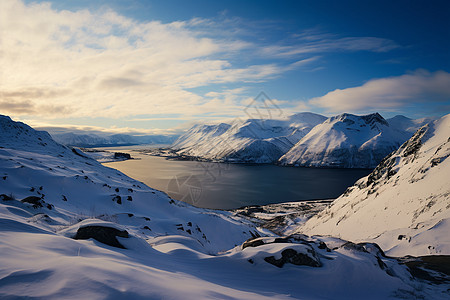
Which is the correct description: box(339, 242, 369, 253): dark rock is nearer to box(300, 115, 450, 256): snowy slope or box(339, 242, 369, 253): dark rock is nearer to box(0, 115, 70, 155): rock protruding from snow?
box(300, 115, 450, 256): snowy slope

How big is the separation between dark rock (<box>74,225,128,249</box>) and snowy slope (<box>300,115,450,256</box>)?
16.7 m

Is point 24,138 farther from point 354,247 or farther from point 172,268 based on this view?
point 354,247

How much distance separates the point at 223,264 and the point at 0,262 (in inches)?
237

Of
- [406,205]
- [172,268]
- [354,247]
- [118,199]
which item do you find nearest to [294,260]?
[354,247]

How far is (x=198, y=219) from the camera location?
77.7ft

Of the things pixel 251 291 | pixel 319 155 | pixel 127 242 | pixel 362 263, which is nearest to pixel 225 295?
pixel 251 291

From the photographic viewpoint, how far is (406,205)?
68.2ft

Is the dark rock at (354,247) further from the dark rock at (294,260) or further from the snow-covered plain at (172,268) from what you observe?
the dark rock at (294,260)

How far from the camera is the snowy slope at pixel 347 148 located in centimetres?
16650

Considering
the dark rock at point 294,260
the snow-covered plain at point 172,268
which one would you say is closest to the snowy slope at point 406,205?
the snow-covered plain at point 172,268

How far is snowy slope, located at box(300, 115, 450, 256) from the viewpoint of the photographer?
14.5m

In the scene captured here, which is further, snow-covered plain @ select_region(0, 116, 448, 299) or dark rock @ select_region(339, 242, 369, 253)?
dark rock @ select_region(339, 242, 369, 253)

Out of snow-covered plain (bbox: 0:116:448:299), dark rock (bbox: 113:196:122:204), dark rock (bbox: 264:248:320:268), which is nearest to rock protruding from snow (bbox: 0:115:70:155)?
dark rock (bbox: 113:196:122:204)

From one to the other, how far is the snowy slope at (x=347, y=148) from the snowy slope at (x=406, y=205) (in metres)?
145
